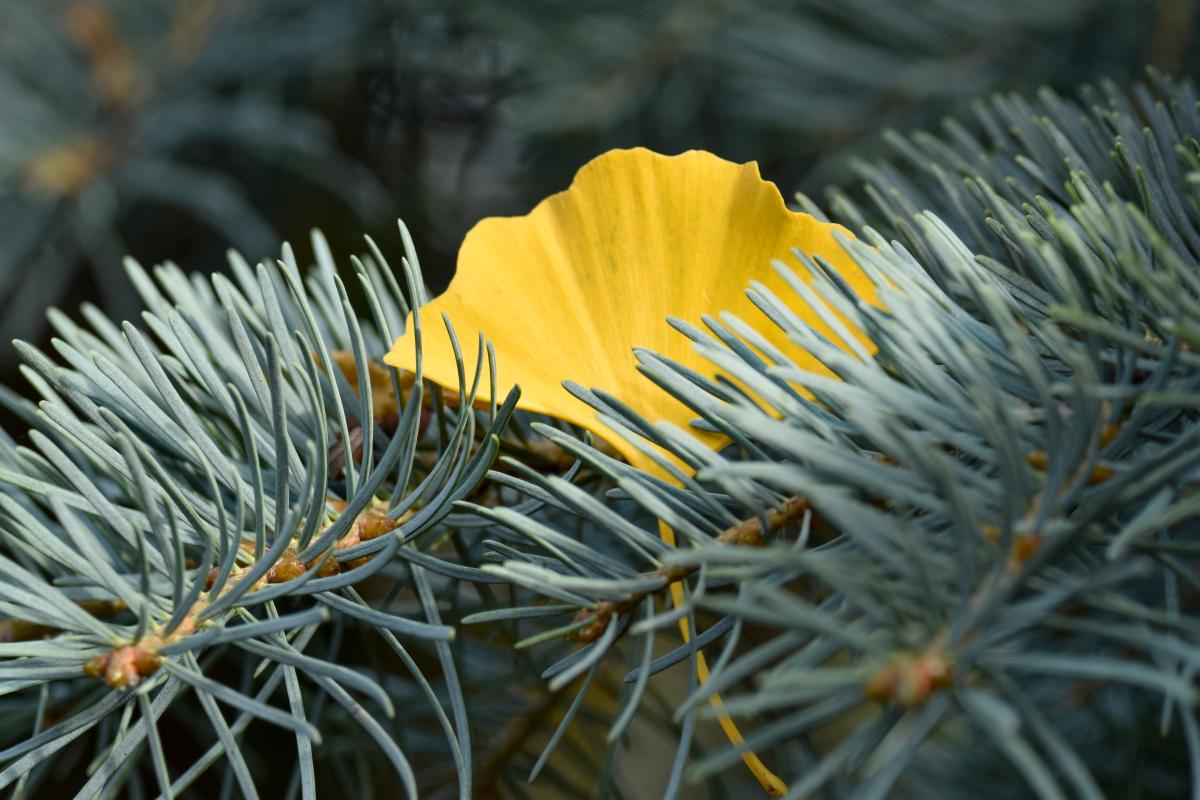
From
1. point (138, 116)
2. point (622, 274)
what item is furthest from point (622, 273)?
point (138, 116)

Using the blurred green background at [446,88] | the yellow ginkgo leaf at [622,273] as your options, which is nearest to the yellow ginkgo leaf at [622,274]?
the yellow ginkgo leaf at [622,273]

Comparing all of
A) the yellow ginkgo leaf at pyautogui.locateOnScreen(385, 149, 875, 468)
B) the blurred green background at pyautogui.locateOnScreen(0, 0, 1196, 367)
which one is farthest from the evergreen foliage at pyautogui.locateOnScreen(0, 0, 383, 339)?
the yellow ginkgo leaf at pyautogui.locateOnScreen(385, 149, 875, 468)

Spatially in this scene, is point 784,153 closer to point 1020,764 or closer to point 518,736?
point 518,736

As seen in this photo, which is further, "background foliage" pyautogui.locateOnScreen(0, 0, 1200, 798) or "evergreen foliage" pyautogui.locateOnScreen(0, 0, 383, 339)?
"evergreen foliage" pyautogui.locateOnScreen(0, 0, 383, 339)

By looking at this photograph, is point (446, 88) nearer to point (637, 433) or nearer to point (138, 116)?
point (138, 116)

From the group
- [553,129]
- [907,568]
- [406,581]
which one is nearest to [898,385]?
[907,568]

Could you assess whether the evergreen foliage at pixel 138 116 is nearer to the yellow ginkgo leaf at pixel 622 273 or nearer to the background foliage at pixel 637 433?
the background foliage at pixel 637 433

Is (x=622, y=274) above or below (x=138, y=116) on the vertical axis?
below

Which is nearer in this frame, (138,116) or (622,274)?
(622,274)

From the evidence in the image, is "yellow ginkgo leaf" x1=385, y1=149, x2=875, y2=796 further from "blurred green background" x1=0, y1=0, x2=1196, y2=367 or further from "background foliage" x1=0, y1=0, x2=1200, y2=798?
"blurred green background" x1=0, y1=0, x2=1196, y2=367
